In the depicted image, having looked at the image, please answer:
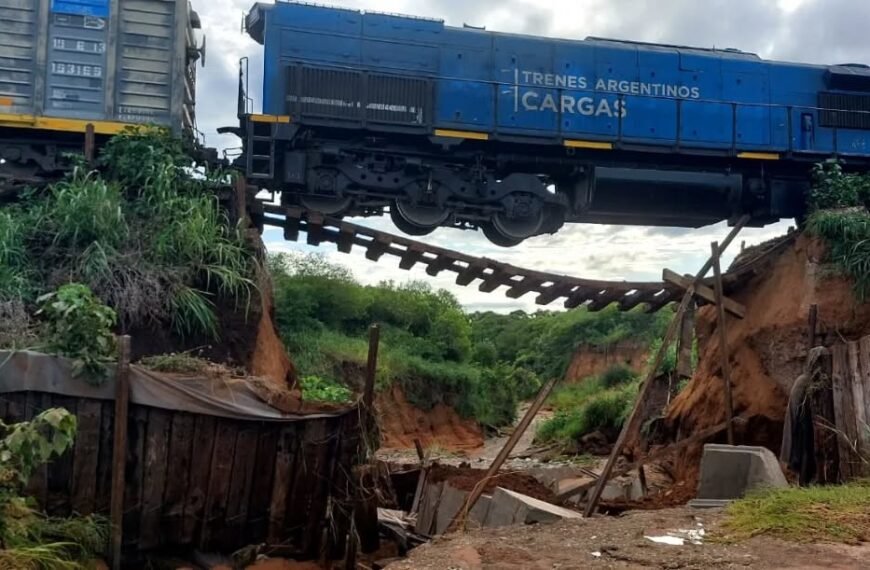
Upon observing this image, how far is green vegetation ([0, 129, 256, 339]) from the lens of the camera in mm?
9727

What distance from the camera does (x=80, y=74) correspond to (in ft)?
40.0

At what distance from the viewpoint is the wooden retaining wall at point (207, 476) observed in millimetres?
7695

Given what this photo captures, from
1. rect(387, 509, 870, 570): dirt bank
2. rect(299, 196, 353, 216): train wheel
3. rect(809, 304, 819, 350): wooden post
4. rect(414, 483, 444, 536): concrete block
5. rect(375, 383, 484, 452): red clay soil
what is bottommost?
rect(375, 383, 484, 452): red clay soil

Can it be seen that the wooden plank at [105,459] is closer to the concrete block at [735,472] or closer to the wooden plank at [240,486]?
the wooden plank at [240,486]

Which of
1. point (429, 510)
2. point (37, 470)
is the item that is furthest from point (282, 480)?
point (429, 510)

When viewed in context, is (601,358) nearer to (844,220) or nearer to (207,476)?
(844,220)

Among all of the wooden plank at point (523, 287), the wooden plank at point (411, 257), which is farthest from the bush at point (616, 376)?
the wooden plank at point (411, 257)

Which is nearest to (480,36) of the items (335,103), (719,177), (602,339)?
(335,103)

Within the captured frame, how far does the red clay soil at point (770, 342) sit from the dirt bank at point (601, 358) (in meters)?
28.5

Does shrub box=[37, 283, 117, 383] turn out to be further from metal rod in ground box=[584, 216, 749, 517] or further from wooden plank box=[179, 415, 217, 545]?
metal rod in ground box=[584, 216, 749, 517]

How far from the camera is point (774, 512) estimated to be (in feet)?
22.1

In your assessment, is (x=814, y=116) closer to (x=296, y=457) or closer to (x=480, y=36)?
(x=480, y=36)

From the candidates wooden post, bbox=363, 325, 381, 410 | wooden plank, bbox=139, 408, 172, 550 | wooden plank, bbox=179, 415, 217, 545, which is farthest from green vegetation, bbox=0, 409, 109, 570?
wooden post, bbox=363, 325, 381, 410

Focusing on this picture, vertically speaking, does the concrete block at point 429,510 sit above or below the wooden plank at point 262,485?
below
